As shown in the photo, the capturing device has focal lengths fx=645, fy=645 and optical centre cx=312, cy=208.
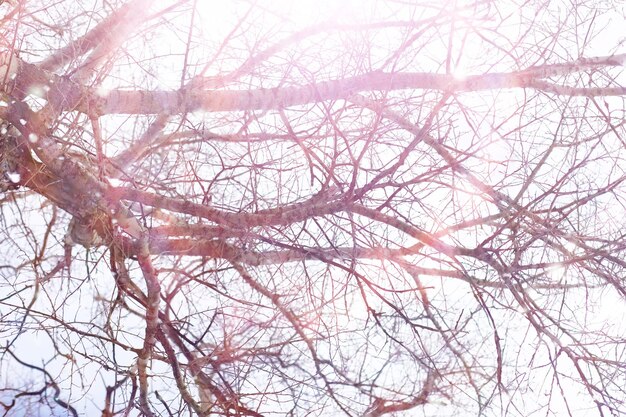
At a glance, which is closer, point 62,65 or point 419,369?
point 419,369

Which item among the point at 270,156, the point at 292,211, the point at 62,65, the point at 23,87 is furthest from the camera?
the point at 62,65

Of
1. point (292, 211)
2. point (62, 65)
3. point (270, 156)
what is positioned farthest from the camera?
point (62, 65)

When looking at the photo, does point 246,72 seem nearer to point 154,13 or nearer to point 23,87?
point 154,13

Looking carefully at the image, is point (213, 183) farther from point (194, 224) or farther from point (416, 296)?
point (416, 296)

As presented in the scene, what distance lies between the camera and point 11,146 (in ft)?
12.0

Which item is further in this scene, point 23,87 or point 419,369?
point 419,369

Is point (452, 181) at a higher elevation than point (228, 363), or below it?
higher

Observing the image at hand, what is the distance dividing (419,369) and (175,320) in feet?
5.01

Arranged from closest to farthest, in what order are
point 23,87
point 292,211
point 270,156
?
point 292,211, point 23,87, point 270,156

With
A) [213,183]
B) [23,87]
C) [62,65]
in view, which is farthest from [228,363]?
[62,65]

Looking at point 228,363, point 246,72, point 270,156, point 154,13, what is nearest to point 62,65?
point 154,13

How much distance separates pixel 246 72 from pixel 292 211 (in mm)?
1105

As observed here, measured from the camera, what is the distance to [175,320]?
3.62 metres

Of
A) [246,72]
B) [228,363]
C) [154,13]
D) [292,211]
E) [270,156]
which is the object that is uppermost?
[154,13]
